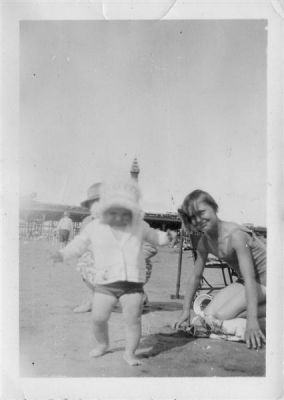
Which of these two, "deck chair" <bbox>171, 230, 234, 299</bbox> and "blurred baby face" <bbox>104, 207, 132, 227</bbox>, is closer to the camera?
"blurred baby face" <bbox>104, 207, 132, 227</bbox>

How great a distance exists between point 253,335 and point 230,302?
13 centimetres

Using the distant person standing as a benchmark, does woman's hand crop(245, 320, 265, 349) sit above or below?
below

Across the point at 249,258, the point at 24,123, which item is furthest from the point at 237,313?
the point at 24,123

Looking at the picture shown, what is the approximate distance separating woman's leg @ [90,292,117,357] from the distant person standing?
7.8 inches

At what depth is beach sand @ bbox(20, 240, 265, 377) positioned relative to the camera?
4.46ft

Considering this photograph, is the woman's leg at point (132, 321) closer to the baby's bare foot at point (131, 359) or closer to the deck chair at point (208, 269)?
the baby's bare foot at point (131, 359)

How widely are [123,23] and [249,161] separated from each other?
0.63 meters

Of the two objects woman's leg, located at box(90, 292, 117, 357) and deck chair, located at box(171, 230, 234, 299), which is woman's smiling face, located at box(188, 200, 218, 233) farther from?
woman's leg, located at box(90, 292, 117, 357)

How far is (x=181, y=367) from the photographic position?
1.37m

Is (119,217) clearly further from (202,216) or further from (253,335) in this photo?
(253,335)

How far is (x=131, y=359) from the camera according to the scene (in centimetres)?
134

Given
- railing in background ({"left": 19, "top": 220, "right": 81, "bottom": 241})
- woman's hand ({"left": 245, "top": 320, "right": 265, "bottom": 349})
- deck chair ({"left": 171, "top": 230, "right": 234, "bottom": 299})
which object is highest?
railing in background ({"left": 19, "top": 220, "right": 81, "bottom": 241})

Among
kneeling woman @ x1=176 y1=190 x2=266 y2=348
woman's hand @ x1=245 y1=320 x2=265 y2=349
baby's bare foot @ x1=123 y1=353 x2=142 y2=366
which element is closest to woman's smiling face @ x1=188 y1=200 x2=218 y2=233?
kneeling woman @ x1=176 y1=190 x2=266 y2=348
